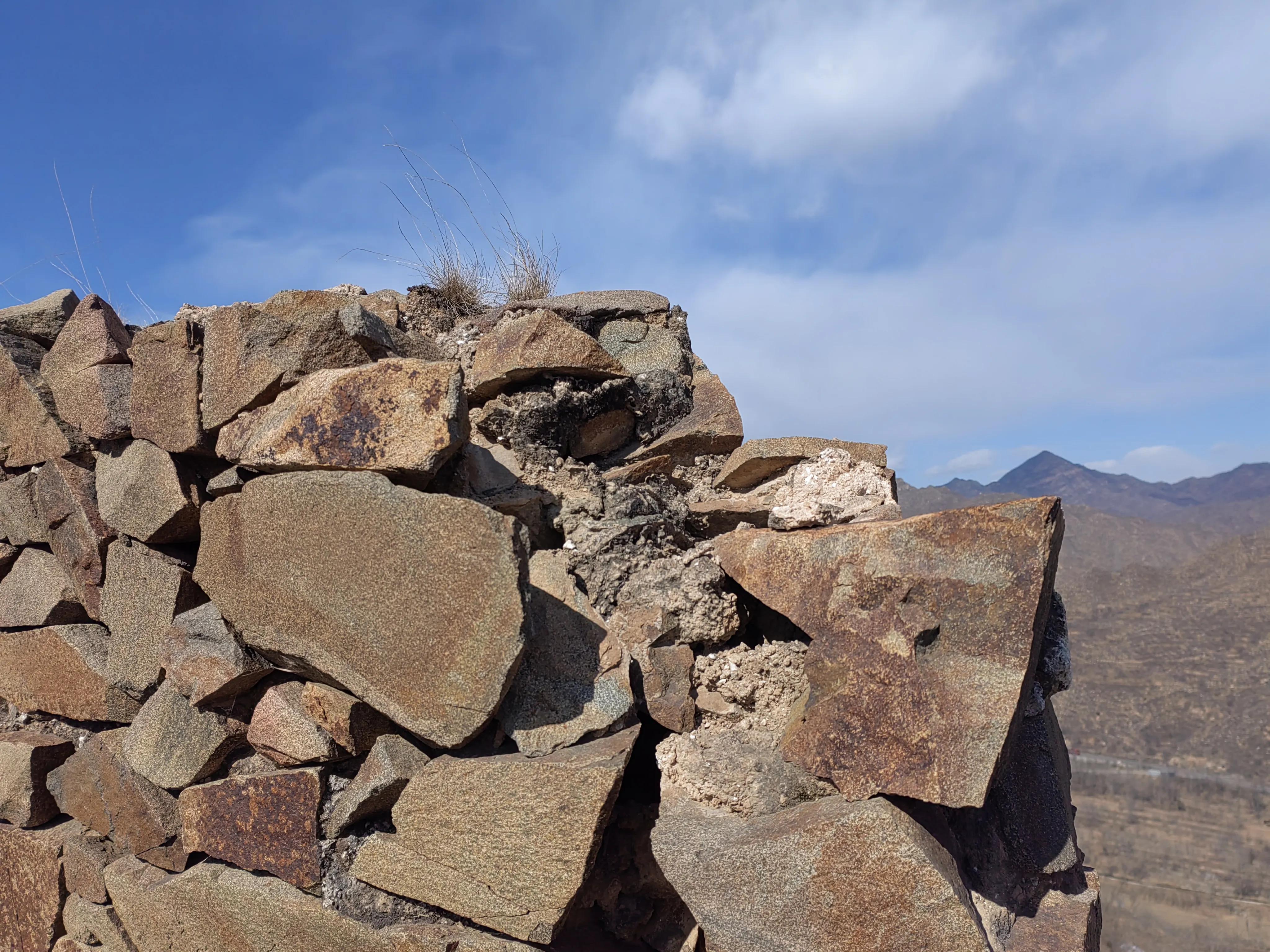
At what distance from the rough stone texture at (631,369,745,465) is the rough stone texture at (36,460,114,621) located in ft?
5.26

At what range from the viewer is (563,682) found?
5.91ft

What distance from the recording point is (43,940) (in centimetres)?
262

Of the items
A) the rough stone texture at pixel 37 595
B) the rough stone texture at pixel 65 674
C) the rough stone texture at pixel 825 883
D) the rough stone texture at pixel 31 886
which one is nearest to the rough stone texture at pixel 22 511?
the rough stone texture at pixel 37 595

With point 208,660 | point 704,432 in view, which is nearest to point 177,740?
point 208,660

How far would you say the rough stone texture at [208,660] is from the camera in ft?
6.85

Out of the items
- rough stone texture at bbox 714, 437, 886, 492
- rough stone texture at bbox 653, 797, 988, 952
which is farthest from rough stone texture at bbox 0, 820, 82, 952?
rough stone texture at bbox 714, 437, 886, 492

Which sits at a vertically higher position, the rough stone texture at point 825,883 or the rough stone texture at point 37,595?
the rough stone texture at point 37,595

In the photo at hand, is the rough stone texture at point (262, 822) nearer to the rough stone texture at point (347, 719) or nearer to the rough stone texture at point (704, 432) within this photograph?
the rough stone texture at point (347, 719)

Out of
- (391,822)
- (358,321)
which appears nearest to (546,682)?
(391,822)

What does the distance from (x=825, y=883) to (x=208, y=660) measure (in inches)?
61.2

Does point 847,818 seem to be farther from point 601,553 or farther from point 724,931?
point 601,553

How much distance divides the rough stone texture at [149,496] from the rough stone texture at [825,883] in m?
1.51

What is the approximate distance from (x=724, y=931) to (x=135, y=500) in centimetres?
188

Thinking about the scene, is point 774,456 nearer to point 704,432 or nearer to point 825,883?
point 704,432
